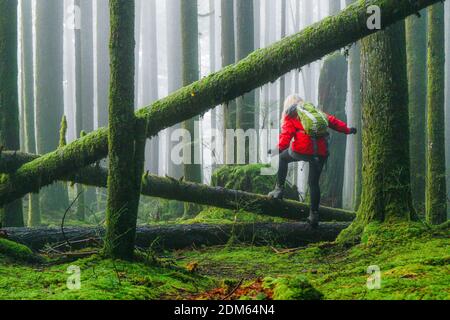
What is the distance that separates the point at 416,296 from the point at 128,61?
3408mm

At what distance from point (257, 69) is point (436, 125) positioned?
429cm

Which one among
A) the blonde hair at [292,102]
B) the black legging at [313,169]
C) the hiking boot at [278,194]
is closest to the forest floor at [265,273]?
the black legging at [313,169]

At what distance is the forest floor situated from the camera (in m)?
3.77

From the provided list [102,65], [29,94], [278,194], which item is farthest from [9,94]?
[102,65]

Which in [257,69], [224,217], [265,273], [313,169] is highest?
[257,69]

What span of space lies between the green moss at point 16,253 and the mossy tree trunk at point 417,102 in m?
7.92

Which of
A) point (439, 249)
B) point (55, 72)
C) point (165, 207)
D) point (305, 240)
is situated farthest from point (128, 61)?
point (55, 72)

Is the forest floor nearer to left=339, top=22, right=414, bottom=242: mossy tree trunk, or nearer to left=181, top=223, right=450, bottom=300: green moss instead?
left=181, top=223, right=450, bottom=300: green moss

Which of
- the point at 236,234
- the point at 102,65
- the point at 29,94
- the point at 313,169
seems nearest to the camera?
the point at 313,169

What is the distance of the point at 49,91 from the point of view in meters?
15.0

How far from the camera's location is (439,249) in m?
5.45

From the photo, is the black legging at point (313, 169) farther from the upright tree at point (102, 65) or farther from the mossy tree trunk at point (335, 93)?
the upright tree at point (102, 65)

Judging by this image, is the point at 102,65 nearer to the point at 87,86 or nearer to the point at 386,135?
the point at 87,86

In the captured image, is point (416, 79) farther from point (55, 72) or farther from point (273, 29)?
point (273, 29)
